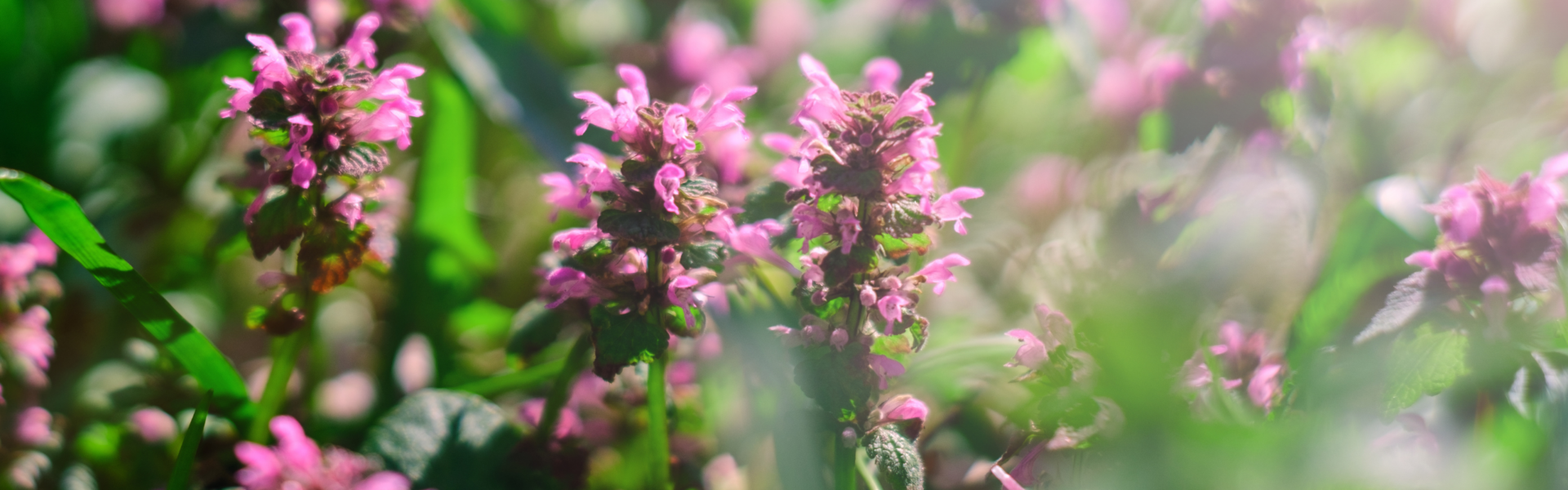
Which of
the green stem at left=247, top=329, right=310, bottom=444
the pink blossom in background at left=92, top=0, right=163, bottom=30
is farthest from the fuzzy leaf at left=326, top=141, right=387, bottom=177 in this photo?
the pink blossom in background at left=92, top=0, right=163, bottom=30

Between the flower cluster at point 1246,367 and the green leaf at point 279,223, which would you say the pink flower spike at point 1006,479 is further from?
the green leaf at point 279,223

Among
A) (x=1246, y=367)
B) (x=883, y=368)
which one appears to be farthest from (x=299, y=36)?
(x=1246, y=367)

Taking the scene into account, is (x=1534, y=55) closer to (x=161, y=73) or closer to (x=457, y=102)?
(x=457, y=102)

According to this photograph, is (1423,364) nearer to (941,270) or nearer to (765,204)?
(941,270)

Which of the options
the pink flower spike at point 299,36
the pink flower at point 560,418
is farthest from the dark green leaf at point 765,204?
the pink flower spike at point 299,36

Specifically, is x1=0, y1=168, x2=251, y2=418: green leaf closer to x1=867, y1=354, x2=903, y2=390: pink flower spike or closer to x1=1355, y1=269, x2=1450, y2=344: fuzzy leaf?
x1=867, y1=354, x2=903, y2=390: pink flower spike

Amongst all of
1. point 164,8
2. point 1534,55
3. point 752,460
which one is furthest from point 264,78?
point 1534,55
